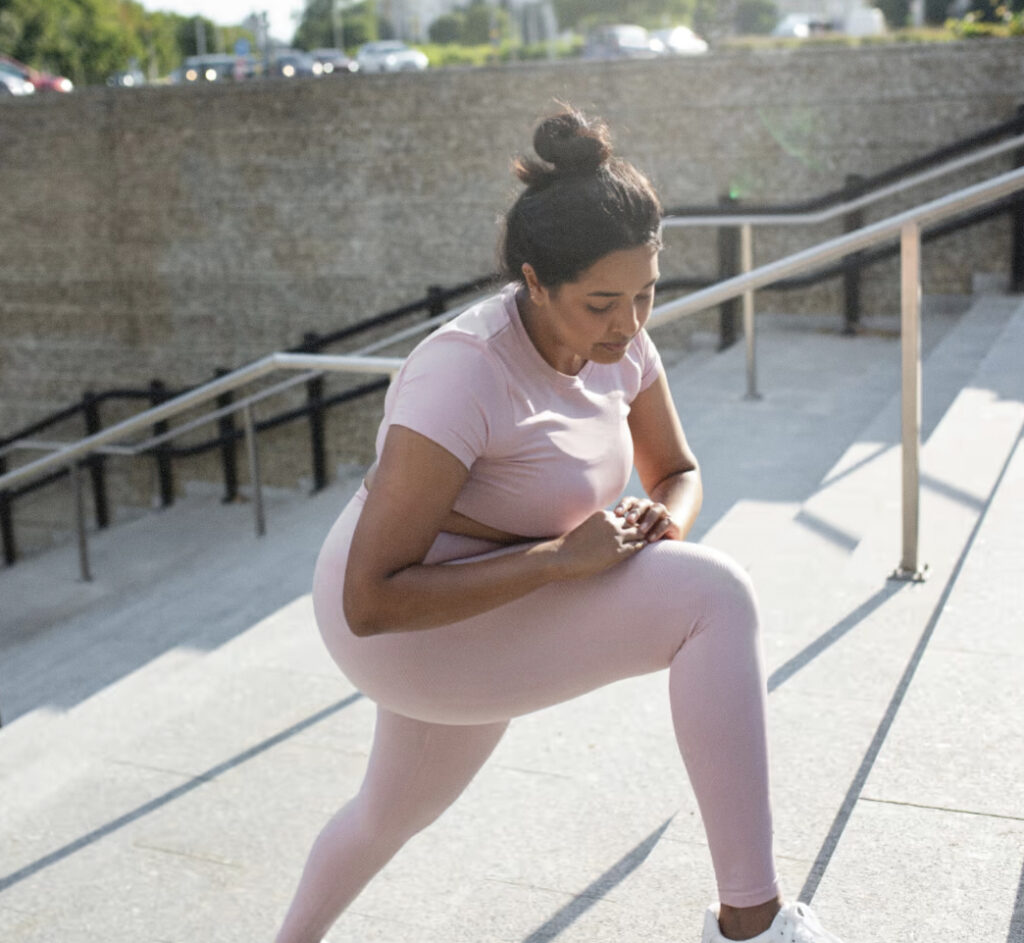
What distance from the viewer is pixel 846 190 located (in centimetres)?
812

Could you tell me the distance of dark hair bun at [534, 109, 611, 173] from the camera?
153 centimetres

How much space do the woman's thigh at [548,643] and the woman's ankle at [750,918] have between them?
280 mm

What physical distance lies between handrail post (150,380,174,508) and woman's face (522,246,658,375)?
8741mm

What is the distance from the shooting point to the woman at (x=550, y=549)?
144 cm

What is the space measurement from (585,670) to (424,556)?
24 centimetres

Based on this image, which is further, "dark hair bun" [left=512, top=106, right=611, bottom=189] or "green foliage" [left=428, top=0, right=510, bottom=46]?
"green foliage" [left=428, top=0, right=510, bottom=46]

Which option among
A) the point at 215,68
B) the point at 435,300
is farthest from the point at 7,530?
the point at 215,68

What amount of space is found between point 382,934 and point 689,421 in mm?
4044

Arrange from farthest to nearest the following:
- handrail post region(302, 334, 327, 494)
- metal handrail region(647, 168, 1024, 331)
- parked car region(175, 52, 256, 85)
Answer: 1. parked car region(175, 52, 256, 85)
2. handrail post region(302, 334, 327, 494)
3. metal handrail region(647, 168, 1024, 331)

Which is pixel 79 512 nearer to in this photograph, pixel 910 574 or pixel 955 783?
pixel 910 574

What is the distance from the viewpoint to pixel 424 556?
149 centimetres

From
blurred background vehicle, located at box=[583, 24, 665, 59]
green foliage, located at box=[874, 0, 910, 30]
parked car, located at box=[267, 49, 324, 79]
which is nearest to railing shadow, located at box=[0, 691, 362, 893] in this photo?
blurred background vehicle, located at box=[583, 24, 665, 59]

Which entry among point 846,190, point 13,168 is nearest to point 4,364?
point 13,168

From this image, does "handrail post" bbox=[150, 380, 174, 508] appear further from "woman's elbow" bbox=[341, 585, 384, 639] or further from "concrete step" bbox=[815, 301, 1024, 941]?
"woman's elbow" bbox=[341, 585, 384, 639]
